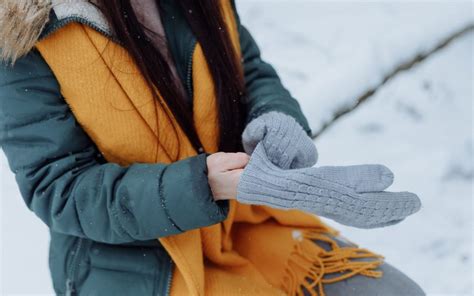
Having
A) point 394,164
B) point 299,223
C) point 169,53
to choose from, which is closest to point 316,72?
point 394,164

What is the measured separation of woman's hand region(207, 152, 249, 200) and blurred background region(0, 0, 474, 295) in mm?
970

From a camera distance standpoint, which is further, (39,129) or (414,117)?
(414,117)

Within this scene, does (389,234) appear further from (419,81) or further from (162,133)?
(162,133)

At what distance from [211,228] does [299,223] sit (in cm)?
25

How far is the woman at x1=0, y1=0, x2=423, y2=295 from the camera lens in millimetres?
1147

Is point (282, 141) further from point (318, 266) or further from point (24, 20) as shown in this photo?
point (24, 20)

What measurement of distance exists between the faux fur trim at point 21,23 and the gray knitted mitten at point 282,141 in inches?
16.3

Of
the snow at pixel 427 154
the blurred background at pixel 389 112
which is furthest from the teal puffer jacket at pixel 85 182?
the snow at pixel 427 154

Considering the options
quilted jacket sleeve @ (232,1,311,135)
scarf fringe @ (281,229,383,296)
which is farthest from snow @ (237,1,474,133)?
scarf fringe @ (281,229,383,296)

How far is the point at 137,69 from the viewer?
3.95 ft

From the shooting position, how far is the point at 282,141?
1200mm

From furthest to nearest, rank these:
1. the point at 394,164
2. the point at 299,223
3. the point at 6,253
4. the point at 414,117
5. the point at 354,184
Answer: the point at 414,117, the point at 394,164, the point at 6,253, the point at 299,223, the point at 354,184

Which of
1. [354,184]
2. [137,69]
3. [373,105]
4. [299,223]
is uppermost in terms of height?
[137,69]

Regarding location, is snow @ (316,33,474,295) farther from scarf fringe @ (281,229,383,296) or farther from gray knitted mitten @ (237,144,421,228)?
gray knitted mitten @ (237,144,421,228)
